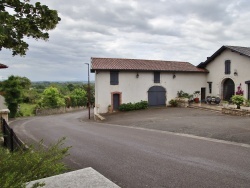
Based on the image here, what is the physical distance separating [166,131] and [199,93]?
58.4 feet

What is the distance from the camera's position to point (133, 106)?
2716cm

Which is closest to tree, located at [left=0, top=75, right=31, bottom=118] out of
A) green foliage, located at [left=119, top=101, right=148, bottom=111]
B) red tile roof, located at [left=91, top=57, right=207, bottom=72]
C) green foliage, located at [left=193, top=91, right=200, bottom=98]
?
red tile roof, located at [left=91, top=57, right=207, bottom=72]

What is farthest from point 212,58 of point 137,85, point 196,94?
point 137,85

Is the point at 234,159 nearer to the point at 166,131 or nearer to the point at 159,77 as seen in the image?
the point at 166,131

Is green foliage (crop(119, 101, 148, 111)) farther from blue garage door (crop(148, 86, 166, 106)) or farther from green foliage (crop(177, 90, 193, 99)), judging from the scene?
green foliage (crop(177, 90, 193, 99))

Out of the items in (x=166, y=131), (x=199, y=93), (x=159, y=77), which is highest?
(x=159, y=77)

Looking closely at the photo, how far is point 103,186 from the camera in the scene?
4762 mm

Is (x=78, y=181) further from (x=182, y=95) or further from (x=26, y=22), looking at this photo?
(x=182, y=95)

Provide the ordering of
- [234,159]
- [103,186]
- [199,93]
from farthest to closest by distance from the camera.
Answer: [199,93]
[234,159]
[103,186]

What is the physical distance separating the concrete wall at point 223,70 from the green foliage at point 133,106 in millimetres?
9344

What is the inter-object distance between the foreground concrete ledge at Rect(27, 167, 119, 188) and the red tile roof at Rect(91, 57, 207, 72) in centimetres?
2026

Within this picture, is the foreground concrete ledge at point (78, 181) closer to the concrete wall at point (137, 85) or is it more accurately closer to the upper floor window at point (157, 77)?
the concrete wall at point (137, 85)

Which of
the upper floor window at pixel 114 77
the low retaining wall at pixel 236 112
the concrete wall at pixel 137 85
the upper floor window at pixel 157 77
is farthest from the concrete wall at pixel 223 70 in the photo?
the upper floor window at pixel 114 77

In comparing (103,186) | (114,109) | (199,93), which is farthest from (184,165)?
(199,93)
